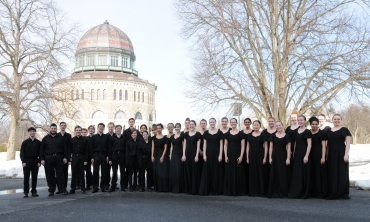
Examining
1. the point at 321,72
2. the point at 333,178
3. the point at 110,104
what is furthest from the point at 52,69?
the point at 110,104

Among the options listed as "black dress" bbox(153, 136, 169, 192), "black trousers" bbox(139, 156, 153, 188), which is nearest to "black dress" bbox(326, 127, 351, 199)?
"black dress" bbox(153, 136, 169, 192)

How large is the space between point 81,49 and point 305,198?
65.3 metres

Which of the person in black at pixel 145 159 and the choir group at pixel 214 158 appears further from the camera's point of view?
the person in black at pixel 145 159

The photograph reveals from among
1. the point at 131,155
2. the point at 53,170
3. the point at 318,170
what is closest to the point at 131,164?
the point at 131,155

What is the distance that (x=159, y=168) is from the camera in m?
11.6

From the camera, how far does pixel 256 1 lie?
57.6 ft

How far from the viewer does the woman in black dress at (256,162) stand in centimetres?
1034

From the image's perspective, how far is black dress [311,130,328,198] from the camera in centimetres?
979

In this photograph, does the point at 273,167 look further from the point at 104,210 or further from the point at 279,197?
the point at 104,210

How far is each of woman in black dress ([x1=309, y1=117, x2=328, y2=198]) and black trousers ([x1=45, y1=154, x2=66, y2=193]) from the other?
689 centimetres

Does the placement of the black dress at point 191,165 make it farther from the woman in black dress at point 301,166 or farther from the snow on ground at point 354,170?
the snow on ground at point 354,170

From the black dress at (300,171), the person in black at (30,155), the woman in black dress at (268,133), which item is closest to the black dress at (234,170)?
the woman in black dress at (268,133)

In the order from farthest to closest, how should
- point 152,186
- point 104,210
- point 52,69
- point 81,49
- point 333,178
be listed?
point 81,49
point 52,69
point 152,186
point 333,178
point 104,210

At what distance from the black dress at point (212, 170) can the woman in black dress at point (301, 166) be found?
1947 millimetres
